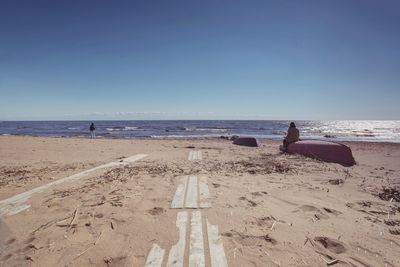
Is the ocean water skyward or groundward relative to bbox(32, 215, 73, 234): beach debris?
groundward

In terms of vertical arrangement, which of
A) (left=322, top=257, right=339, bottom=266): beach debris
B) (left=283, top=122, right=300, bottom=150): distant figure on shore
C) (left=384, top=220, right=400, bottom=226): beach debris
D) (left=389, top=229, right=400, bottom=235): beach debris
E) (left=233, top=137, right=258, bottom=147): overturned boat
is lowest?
(left=233, top=137, right=258, bottom=147): overturned boat

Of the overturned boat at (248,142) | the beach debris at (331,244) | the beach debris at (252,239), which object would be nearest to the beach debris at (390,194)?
the beach debris at (331,244)

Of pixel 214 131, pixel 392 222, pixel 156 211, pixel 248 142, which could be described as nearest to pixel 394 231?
pixel 392 222

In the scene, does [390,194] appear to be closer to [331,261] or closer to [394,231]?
[394,231]

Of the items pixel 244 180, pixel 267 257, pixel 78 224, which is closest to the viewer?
pixel 267 257

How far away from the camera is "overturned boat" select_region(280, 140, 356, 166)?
934cm

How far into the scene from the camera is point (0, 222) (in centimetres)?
348

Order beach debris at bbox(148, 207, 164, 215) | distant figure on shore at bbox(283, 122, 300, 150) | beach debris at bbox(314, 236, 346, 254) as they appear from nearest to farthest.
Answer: beach debris at bbox(314, 236, 346, 254) → beach debris at bbox(148, 207, 164, 215) → distant figure on shore at bbox(283, 122, 300, 150)

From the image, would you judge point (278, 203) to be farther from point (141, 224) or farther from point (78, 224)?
point (78, 224)

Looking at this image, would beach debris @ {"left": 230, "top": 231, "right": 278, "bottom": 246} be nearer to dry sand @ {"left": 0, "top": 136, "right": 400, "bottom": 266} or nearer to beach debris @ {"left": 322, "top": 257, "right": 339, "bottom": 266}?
dry sand @ {"left": 0, "top": 136, "right": 400, "bottom": 266}

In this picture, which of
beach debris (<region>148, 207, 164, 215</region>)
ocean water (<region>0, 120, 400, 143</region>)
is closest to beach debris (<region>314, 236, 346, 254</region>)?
beach debris (<region>148, 207, 164, 215</region>)

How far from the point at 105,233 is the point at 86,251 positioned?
16.3 inches

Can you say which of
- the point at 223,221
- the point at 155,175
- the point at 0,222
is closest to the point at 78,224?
the point at 0,222

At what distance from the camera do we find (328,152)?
977cm
